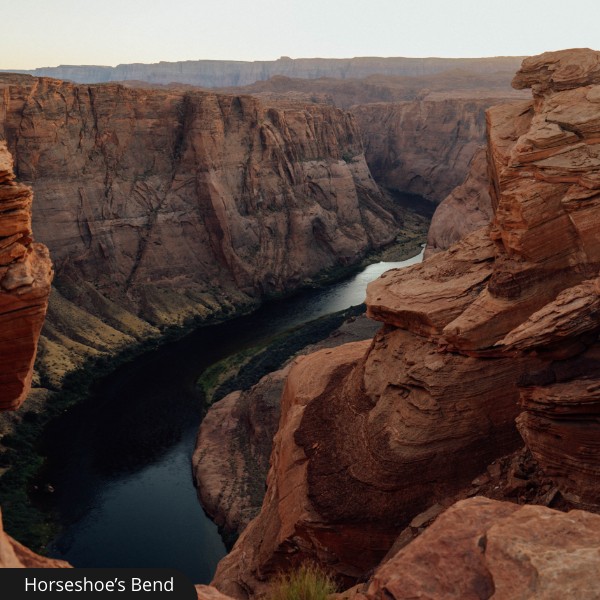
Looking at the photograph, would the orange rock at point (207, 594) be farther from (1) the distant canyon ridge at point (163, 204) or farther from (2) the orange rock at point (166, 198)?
(2) the orange rock at point (166, 198)

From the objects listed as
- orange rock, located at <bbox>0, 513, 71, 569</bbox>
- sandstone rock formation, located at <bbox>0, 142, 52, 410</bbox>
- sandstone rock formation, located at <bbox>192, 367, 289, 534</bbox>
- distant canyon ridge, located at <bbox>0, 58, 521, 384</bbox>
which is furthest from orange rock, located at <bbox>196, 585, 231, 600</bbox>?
distant canyon ridge, located at <bbox>0, 58, 521, 384</bbox>

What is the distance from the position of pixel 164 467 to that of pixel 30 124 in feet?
146

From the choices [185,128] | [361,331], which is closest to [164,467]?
[361,331]

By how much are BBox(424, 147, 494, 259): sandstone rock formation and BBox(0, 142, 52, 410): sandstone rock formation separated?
5311cm

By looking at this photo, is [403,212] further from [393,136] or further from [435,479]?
[435,479]

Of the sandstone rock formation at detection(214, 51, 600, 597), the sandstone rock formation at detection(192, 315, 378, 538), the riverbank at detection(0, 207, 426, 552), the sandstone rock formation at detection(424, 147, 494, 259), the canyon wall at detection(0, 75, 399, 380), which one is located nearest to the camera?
the sandstone rock formation at detection(214, 51, 600, 597)

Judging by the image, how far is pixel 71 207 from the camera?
7650 cm

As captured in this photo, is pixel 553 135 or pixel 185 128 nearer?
pixel 553 135

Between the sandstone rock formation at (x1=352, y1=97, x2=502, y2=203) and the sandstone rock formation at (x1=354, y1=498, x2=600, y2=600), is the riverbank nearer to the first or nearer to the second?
the sandstone rock formation at (x1=354, y1=498, x2=600, y2=600)

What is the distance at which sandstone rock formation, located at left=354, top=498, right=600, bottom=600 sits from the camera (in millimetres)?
11445

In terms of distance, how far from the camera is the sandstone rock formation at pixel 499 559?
11.4 metres

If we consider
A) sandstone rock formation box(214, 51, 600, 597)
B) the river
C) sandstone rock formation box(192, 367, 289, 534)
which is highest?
sandstone rock formation box(214, 51, 600, 597)

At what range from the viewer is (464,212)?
68.9 metres
